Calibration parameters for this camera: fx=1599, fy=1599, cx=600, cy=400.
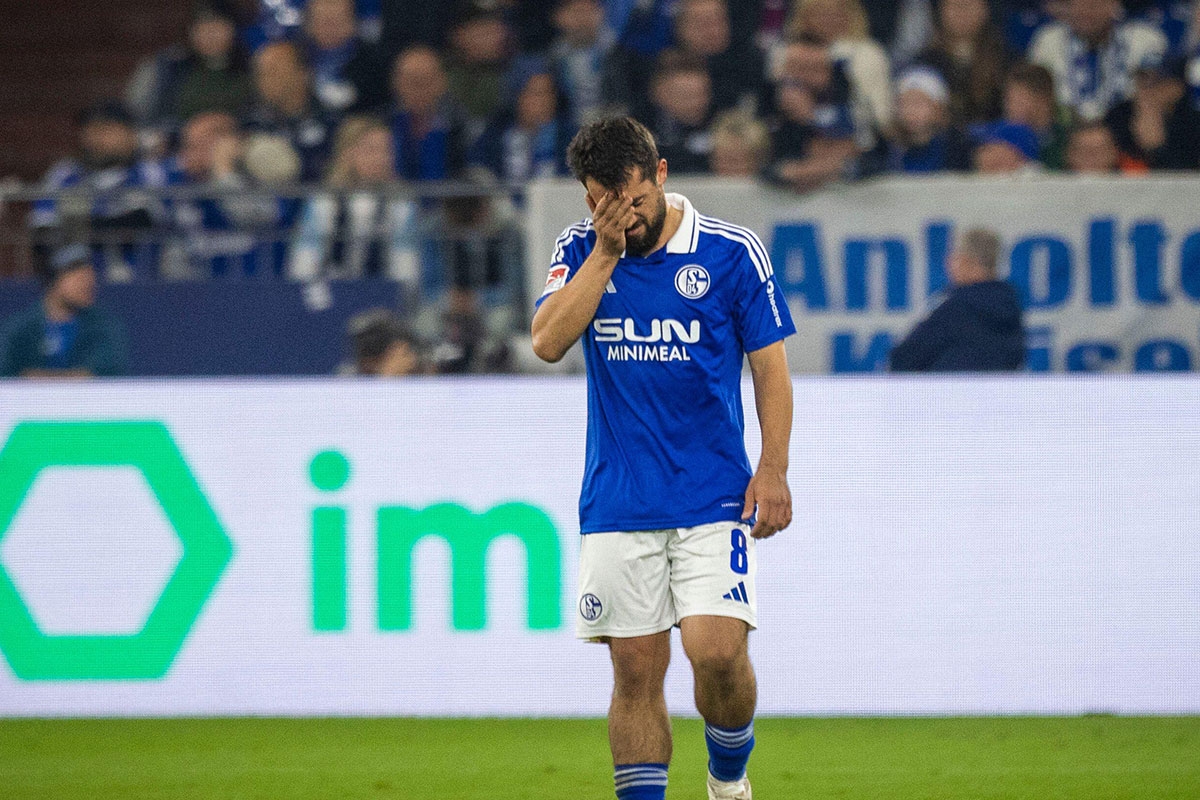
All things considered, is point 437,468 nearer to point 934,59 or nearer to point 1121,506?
point 1121,506

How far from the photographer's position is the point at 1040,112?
9141 millimetres

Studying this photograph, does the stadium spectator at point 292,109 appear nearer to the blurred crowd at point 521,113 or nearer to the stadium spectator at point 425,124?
the blurred crowd at point 521,113

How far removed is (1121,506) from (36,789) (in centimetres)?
428

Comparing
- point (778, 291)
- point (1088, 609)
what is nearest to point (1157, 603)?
point (1088, 609)

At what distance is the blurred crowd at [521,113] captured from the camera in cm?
891

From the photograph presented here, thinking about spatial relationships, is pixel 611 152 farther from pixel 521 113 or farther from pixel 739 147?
pixel 521 113

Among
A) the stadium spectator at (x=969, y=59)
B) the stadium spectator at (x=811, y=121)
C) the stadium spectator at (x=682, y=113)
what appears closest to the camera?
the stadium spectator at (x=811, y=121)

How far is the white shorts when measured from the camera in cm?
409

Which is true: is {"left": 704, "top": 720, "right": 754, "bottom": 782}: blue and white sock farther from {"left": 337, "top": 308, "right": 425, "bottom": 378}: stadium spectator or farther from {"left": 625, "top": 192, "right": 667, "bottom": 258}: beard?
{"left": 337, "top": 308, "right": 425, "bottom": 378}: stadium spectator

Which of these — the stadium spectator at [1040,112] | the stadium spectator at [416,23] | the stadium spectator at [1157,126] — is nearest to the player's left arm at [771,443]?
the stadium spectator at [1040,112]

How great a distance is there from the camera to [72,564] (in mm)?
6770

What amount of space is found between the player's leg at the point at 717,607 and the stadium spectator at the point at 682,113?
5.06 metres

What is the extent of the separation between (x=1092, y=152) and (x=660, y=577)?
575 centimetres

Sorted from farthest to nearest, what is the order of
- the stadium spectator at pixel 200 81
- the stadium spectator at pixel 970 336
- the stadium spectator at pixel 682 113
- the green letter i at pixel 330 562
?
1. the stadium spectator at pixel 200 81
2. the stadium spectator at pixel 682 113
3. the stadium spectator at pixel 970 336
4. the green letter i at pixel 330 562
